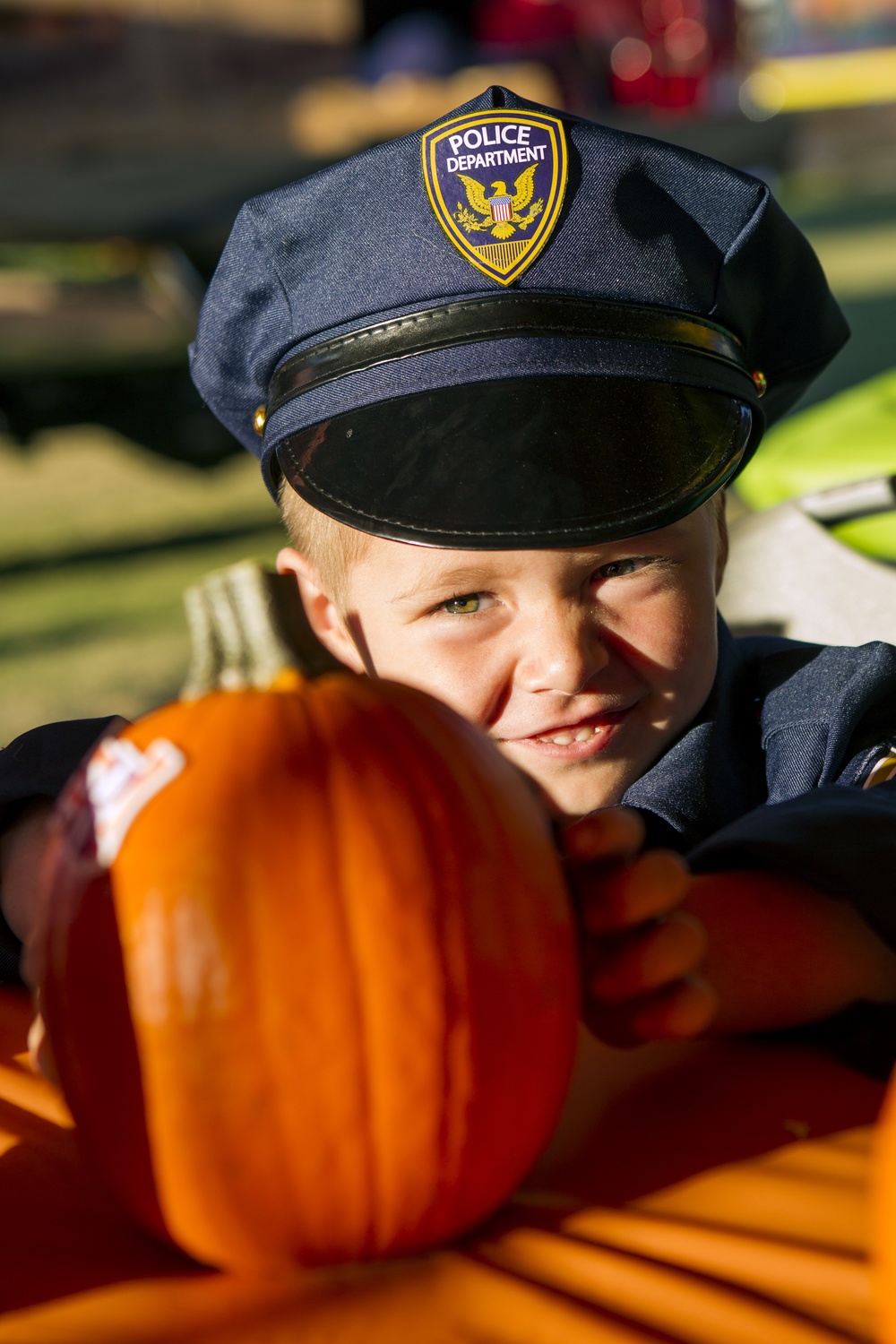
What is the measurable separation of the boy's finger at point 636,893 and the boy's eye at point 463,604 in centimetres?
49

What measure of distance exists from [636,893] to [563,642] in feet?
1.49

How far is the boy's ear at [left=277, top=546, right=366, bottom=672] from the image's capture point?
1500 millimetres

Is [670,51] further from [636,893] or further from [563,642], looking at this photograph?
[636,893]

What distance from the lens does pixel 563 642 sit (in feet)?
4.04

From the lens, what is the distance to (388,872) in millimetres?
668

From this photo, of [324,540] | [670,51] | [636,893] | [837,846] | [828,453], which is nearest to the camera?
[636,893]

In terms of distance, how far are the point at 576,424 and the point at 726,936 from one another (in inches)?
20.4

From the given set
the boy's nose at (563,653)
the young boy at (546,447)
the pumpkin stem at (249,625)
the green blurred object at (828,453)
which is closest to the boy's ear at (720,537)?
the young boy at (546,447)

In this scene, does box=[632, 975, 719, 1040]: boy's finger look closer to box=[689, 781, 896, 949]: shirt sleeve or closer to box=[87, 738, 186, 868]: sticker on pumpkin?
box=[689, 781, 896, 949]: shirt sleeve

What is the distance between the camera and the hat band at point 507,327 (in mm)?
1293

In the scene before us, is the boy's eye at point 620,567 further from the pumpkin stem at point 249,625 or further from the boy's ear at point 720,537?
the pumpkin stem at point 249,625

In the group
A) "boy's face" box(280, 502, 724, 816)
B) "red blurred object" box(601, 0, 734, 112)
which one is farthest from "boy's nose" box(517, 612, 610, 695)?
"red blurred object" box(601, 0, 734, 112)

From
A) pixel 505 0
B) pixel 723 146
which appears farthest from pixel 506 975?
pixel 505 0

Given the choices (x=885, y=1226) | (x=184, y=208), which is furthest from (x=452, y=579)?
(x=184, y=208)
